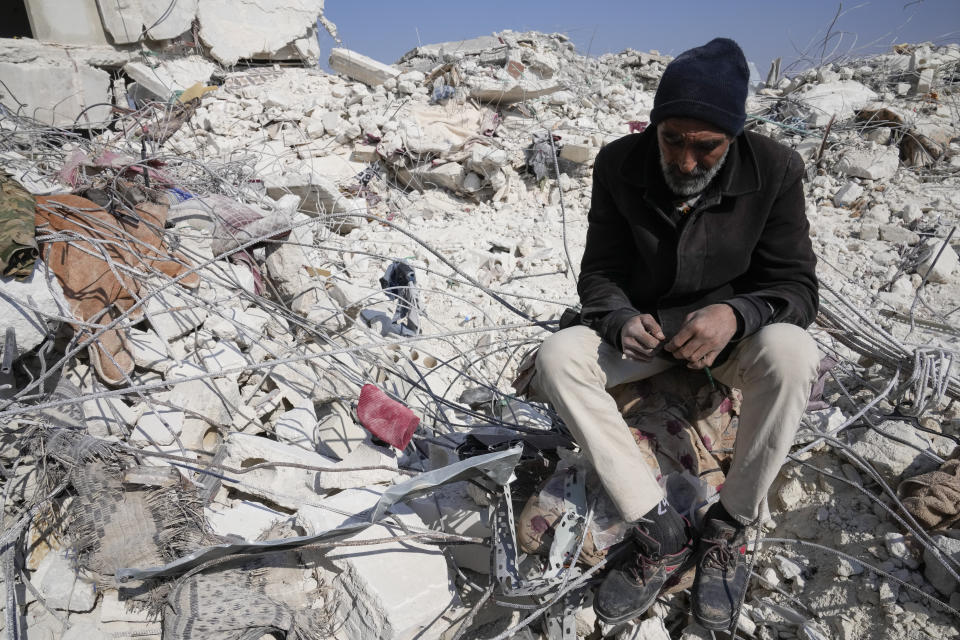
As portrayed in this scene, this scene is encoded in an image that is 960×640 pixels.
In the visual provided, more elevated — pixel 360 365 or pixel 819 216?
pixel 819 216

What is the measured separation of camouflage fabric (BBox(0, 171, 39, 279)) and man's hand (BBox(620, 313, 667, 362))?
256 cm

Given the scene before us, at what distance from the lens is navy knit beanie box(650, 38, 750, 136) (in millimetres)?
1710

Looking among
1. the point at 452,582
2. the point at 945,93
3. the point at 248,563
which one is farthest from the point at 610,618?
the point at 945,93

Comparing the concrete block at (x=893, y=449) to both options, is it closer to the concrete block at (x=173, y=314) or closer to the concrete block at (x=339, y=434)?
the concrete block at (x=339, y=434)

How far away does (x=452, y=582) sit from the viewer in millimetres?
1983

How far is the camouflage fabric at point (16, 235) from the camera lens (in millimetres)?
2270

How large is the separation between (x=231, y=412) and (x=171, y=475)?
0.57 m

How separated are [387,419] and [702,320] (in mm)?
1338

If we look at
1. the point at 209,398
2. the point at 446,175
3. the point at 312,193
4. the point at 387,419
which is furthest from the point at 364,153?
the point at 387,419

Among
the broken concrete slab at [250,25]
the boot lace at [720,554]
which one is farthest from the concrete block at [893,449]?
the broken concrete slab at [250,25]

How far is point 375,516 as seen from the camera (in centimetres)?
178

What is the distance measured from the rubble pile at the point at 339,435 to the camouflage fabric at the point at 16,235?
0.8 inches

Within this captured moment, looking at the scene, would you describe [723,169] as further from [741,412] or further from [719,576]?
[719,576]

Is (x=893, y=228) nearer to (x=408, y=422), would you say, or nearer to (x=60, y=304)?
(x=408, y=422)
